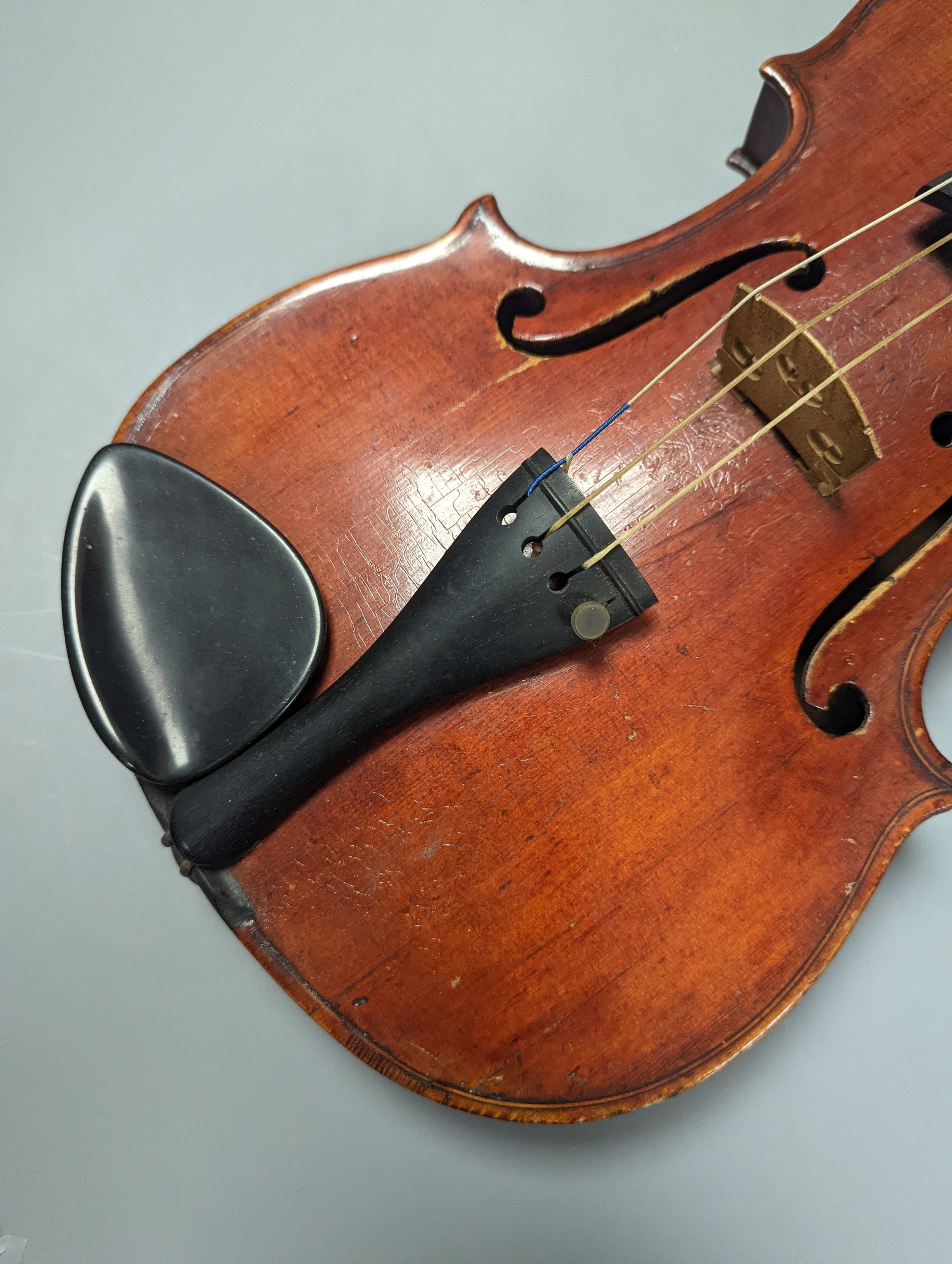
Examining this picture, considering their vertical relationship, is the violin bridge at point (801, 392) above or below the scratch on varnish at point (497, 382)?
below

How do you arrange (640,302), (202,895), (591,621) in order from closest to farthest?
(591,621), (640,302), (202,895)

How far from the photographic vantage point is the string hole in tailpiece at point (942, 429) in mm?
1265

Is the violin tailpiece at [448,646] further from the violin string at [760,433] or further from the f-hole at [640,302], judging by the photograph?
the f-hole at [640,302]

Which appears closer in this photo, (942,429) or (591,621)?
(591,621)

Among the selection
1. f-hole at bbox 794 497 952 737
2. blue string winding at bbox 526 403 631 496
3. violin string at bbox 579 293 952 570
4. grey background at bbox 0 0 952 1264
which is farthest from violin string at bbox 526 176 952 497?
grey background at bbox 0 0 952 1264

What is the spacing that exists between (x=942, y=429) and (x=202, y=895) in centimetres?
136

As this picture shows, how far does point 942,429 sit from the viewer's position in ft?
4.17

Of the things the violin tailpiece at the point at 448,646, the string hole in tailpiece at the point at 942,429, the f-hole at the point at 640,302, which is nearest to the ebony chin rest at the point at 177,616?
the violin tailpiece at the point at 448,646

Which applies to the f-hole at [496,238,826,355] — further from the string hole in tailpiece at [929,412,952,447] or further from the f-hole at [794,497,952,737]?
the f-hole at [794,497,952,737]

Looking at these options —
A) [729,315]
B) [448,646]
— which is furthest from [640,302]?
[448,646]

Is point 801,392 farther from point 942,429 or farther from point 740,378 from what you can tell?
point 942,429

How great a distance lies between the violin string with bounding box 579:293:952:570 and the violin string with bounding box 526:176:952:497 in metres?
0.12

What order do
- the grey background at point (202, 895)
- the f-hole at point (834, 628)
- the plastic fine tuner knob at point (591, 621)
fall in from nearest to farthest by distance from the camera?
the plastic fine tuner knob at point (591, 621), the f-hole at point (834, 628), the grey background at point (202, 895)

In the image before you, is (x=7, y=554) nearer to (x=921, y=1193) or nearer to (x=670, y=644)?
(x=670, y=644)
